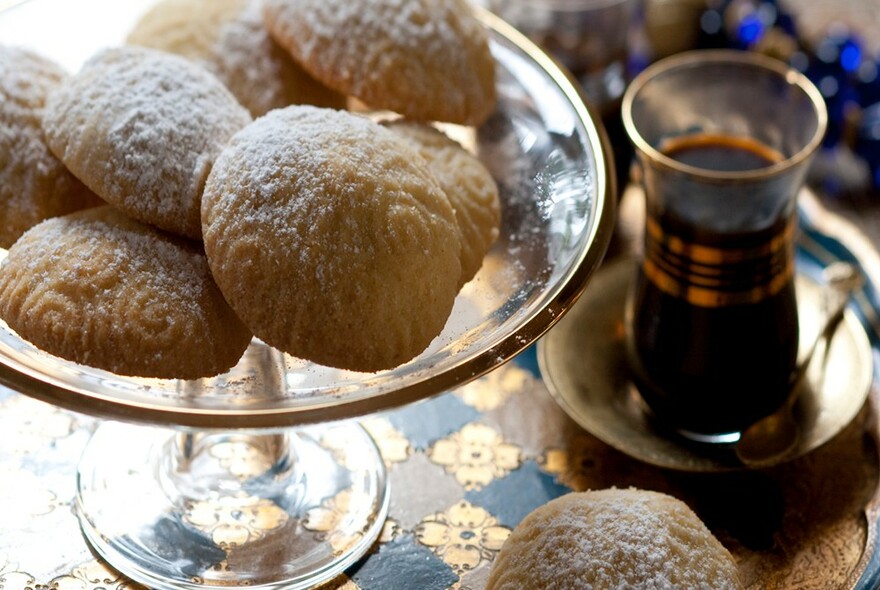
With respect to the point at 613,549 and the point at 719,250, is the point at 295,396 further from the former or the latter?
the point at 719,250

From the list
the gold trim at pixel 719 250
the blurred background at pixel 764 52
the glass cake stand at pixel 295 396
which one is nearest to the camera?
the glass cake stand at pixel 295 396

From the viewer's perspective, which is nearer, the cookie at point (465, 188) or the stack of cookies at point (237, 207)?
the stack of cookies at point (237, 207)

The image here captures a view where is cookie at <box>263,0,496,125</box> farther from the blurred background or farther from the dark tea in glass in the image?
the blurred background

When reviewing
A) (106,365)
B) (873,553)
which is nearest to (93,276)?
(106,365)

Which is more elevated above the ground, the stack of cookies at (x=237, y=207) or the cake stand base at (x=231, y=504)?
the stack of cookies at (x=237, y=207)

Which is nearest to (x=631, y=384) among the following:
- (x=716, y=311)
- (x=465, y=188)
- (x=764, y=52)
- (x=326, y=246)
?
(x=716, y=311)

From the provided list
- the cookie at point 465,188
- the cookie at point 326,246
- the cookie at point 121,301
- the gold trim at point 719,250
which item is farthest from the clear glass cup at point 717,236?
the cookie at point 121,301

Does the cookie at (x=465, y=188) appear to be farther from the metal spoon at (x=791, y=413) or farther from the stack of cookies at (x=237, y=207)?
the metal spoon at (x=791, y=413)
